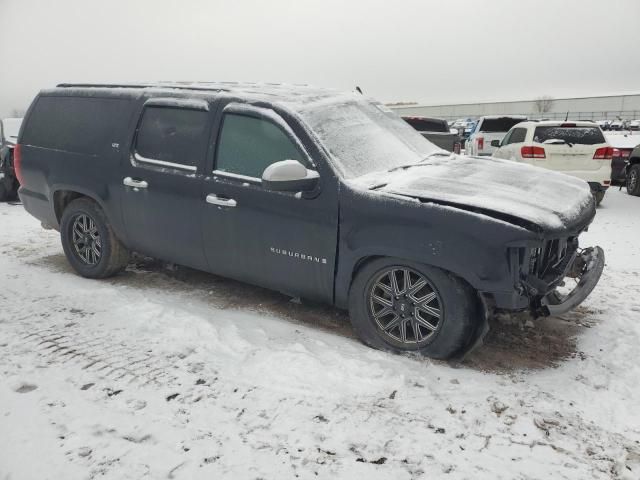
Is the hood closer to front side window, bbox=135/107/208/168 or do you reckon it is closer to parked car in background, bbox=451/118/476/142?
front side window, bbox=135/107/208/168

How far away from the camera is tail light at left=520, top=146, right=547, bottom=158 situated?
9969mm

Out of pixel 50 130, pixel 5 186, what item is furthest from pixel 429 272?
pixel 5 186

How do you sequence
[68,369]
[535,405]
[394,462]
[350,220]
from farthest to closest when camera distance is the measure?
[350,220] → [68,369] → [535,405] → [394,462]

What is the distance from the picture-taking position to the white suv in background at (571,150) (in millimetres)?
9891

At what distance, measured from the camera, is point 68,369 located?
345cm

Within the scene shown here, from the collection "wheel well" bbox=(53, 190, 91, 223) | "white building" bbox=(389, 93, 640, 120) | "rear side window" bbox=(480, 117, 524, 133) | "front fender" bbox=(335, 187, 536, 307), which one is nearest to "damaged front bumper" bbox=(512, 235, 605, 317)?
"front fender" bbox=(335, 187, 536, 307)

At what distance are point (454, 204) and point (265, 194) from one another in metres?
1.39

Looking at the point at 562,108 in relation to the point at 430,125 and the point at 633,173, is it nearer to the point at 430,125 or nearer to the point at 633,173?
the point at 430,125

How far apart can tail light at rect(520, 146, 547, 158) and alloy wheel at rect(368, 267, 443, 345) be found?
24.2ft

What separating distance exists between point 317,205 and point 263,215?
47 centimetres

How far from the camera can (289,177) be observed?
3695mm

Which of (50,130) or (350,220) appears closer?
(350,220)

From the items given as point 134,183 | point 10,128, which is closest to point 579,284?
point 134,183

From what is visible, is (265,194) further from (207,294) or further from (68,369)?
(68,369)
